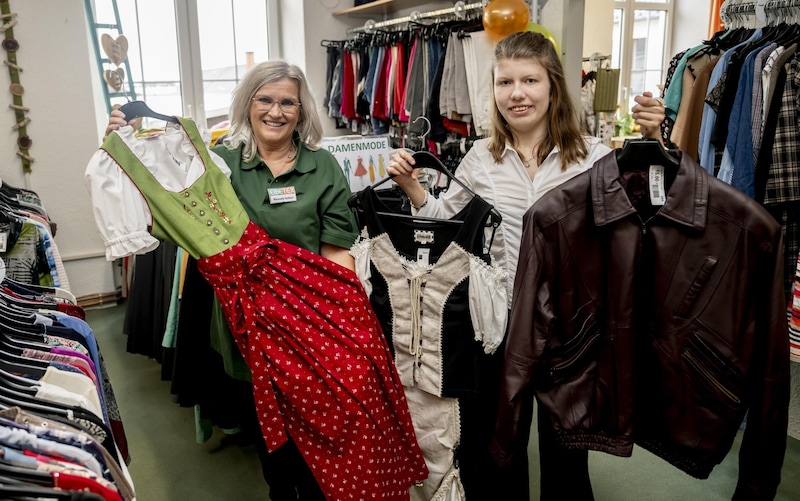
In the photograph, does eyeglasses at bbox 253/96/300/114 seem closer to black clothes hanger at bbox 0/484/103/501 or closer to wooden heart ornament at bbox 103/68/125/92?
black clothes hanger at bbox 0/484/103/501

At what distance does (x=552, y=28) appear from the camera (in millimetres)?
4066

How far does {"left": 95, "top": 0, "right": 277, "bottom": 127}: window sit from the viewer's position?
5.00 meters

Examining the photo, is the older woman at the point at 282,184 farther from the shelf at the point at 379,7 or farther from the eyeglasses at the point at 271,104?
the shelf at the point at 379,7

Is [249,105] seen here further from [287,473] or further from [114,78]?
[114,78]

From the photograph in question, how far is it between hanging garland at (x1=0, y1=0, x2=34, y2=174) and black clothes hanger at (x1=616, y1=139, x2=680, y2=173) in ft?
13.9

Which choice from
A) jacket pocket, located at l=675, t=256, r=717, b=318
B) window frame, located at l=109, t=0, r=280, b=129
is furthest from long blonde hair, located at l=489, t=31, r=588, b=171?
window frame, located at l=109, t=0, r=280, b=129

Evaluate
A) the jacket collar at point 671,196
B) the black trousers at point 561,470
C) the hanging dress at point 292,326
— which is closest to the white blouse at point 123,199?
the hanging dress at point 292,326

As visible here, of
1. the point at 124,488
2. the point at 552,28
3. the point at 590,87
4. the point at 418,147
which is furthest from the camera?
the point at 590,87

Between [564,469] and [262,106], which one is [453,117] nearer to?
[262,106]

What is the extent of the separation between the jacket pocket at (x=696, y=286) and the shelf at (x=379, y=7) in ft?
14.6

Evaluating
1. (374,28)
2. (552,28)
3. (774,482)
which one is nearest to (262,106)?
(774,482)

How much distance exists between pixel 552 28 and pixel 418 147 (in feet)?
4.42

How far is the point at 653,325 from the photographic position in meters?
Result: 1.53

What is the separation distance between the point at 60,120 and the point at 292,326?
368 centimetres
